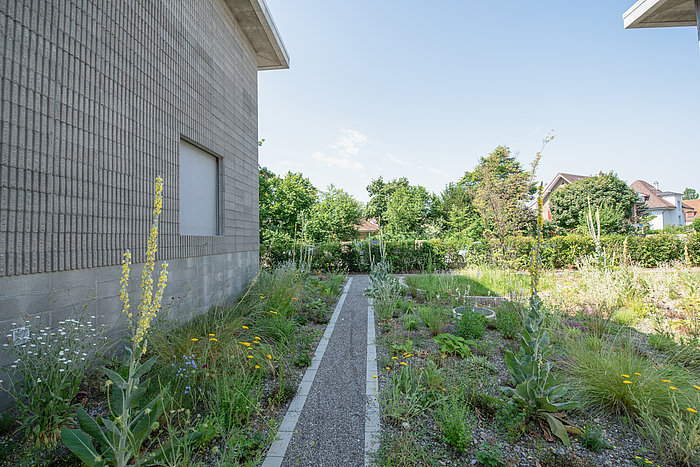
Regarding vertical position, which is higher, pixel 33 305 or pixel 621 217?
pixel 621 217

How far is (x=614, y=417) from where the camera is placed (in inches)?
85.8

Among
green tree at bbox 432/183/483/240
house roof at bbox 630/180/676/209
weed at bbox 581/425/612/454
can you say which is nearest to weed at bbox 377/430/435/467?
weed at bbox 581/425/612/454

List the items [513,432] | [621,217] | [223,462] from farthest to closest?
[621,217] → [513,432] → [223,462]

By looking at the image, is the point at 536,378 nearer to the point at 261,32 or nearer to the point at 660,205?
the point at 261,32

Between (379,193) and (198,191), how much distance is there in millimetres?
28823

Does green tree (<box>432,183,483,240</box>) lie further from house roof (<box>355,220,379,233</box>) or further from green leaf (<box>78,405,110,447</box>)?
green leaf (<box>78,405,110,447</box>)

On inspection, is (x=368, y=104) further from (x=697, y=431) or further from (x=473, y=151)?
(x=697, y=431)

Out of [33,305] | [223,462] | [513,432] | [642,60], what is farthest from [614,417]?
[642,60]

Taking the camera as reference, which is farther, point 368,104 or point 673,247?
point 368,104

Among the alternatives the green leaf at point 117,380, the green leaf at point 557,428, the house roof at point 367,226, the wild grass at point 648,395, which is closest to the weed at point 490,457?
the green leaf at point 557,428

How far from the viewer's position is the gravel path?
1.81m

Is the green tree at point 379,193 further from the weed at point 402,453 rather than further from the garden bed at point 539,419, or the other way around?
the weed at point 402,453

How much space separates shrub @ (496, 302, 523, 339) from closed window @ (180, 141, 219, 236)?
4.68 m

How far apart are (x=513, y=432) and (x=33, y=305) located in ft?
11.6
